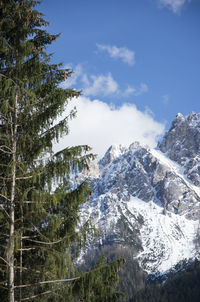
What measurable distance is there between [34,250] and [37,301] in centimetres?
152

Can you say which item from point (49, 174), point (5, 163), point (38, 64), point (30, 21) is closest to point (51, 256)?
point (49, 174)

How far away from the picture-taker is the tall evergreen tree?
28.8ft

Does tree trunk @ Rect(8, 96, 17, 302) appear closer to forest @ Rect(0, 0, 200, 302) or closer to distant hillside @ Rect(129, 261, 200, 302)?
forest @ Rect(0, 0, 200, 302)

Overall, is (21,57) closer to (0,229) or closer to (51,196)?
(51,196)

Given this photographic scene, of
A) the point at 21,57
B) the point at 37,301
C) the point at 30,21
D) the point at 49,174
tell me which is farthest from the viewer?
the point at 30,21

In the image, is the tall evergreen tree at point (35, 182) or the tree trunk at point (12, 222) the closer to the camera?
the tree trunk at point (12, 222)

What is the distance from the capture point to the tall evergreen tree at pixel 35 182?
8781 millimetres

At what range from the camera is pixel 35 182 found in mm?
9039

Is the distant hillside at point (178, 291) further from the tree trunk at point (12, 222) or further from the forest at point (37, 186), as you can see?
the tree trunk at point (12, 222)

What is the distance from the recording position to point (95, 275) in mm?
8742

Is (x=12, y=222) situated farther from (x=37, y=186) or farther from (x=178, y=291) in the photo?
(x=178, y=291)

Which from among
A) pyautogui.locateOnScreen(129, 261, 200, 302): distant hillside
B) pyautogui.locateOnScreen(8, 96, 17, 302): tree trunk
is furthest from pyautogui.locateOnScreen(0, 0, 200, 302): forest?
pyautogui.locateOnScreen(129, 261, 200, 302): distant hillside

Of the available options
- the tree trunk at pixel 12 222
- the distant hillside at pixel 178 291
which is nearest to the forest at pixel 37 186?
the tree trunk at pixel 12 222

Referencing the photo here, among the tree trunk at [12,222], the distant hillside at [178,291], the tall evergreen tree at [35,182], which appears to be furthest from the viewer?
the distant hillside at [178,291]
